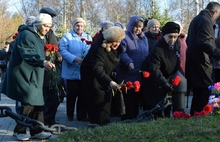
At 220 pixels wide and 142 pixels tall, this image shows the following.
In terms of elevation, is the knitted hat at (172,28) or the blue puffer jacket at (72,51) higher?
the knitted hat at (172,28)

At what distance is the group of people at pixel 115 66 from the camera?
560 centimetres

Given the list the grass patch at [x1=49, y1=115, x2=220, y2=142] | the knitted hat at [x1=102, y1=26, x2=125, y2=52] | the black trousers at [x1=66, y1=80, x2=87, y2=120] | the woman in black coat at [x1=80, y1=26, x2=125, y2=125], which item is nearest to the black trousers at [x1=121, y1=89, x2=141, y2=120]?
the woman in black coat at [x1=80, y1=26, x2=125, y2=125]

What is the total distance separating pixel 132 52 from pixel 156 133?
3.54 m

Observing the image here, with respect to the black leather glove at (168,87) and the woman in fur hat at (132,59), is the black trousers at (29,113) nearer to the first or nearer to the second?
the woman in fur hat at (132,59)

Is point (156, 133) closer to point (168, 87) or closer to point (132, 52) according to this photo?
point (168, 87)

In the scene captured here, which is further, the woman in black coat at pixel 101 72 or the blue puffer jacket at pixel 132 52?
the blue puffer jacket at pixel 132 52

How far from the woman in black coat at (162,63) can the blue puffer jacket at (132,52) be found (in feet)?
2.09

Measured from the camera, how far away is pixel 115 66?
6.16 metres

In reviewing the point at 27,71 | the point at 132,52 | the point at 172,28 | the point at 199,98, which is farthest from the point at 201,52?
the point at 27,71

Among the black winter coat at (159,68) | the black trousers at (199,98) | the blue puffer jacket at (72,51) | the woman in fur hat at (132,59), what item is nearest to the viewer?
the black winter coat at (159,68)

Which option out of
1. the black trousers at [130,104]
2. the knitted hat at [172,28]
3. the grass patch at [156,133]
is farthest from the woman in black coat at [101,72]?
the grass patch at [156,133]

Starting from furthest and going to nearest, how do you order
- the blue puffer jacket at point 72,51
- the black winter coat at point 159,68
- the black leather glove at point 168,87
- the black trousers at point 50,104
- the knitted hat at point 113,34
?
1. the blue puffer jacket at point 72,51
2. the black trousers at point 50,104
3. the black winter coat at point 159,68
4. the knitted hat at point 113,34
5. the black leather glove at point 168,87

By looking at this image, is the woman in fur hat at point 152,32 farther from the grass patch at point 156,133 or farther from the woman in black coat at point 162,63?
the grass patch at point 156,133

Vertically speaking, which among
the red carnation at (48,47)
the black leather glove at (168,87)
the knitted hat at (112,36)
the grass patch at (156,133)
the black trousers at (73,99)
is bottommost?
the black trousers at (73,99)
